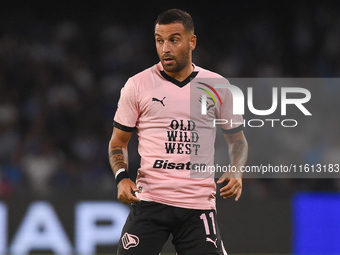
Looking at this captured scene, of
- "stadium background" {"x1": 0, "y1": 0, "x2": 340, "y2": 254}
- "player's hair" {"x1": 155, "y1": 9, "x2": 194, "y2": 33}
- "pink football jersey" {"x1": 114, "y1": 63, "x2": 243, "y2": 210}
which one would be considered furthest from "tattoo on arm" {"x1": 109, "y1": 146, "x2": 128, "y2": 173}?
"stadium background" {"x1": 0, "y1": 0, "x2": 340, "y2": 254}

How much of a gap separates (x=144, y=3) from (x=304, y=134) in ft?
11.9

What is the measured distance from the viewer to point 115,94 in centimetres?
899

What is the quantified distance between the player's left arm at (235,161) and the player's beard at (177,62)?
21.8 inches

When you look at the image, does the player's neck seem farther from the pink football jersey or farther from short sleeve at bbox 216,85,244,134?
short sleeve at bbox 216,85,244,134

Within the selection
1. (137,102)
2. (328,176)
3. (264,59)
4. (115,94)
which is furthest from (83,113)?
(137,102)

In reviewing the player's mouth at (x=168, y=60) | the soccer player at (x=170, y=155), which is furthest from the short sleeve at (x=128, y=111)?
the player's mouth at (x=168, y=60)

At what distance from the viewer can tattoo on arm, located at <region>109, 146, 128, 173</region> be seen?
3580mm

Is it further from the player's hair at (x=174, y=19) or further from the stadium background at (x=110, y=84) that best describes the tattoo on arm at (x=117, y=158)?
the stadium background at (x=110, y=84)

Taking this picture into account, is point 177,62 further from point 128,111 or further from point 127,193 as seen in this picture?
point 127,193

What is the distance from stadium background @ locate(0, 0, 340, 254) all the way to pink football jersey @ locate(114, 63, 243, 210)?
10.9 ft

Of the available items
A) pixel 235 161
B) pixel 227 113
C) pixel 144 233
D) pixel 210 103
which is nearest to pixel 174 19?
pixel 210 103

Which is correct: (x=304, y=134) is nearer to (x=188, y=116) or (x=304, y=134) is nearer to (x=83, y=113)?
(x=83, y=113)

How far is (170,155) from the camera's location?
3500 mm

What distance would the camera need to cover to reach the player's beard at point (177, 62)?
3587 millimetres
